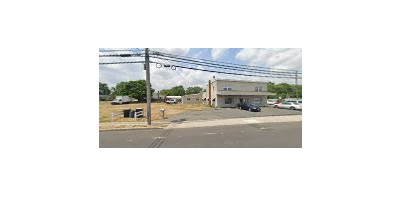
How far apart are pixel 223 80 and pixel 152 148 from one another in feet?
61.1

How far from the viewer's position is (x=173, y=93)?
204 ft

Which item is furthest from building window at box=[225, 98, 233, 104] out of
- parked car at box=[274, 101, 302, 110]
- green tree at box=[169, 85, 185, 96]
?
green tree at box=[169, 85, 185, 96]

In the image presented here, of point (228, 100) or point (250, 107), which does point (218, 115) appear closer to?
point (250, 107)

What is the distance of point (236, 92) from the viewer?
23250mm

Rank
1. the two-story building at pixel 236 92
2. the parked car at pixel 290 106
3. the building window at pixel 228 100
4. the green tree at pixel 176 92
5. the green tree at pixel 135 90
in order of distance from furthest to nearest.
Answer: the green tree at pixel 176 92, the green tree at pixel 135 90, the building window at pixel 228 100, the two-story building at pixel 236 92, the parked car at pixel 290 106

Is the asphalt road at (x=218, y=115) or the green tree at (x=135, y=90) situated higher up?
the green tree at (x=135, y=90)

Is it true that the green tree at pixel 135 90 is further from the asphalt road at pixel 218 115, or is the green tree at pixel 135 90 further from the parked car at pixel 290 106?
the parked car at pixel 290 106

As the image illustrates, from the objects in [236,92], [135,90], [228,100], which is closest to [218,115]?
[228,100]

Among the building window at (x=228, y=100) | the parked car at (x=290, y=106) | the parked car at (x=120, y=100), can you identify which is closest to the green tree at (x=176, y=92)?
the parked car at (x=120, y=100)

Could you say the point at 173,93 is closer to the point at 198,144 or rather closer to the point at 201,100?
the point at 201,100

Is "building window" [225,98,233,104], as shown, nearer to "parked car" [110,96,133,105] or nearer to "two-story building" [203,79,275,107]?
"two-story building" [203,79,275,107]

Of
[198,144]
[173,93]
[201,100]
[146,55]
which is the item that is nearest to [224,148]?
[198,144]

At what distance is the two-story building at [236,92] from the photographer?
2305 cm
